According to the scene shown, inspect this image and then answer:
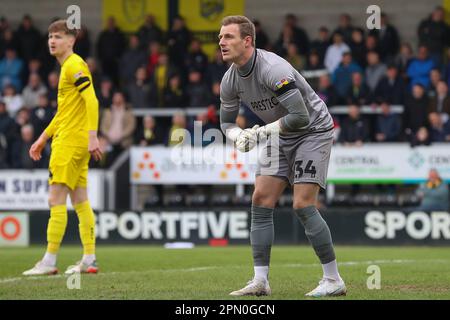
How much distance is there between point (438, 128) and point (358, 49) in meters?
2.81

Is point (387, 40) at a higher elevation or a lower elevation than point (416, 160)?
higher

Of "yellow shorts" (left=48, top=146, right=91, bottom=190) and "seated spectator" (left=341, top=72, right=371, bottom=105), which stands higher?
"seated spectator" (left=341, top=72, right=371, bottom=105)

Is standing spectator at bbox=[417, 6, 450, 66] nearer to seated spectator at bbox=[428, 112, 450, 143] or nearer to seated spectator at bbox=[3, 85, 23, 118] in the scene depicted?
seated spectator at bbox=[428, 112, 450, 143]

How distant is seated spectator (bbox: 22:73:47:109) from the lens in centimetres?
2323

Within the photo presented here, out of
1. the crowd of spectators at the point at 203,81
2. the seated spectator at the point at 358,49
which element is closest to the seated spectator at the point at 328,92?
the crowd of spectators at the point at 203,81

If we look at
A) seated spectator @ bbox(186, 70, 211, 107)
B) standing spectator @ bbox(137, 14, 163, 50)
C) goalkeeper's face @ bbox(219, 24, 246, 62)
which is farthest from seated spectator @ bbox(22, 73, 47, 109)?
goalkeeper's face @ bbox(219, 24, 246, 62)

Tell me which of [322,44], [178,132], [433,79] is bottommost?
[178,132]

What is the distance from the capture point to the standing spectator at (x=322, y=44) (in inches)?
870

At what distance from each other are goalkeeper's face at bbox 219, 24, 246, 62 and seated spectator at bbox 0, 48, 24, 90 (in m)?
15.9

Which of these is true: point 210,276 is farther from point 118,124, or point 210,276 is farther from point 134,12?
point 134,12

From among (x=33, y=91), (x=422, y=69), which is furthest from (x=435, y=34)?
(x=33, y=91)

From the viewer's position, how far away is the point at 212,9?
82.0ft

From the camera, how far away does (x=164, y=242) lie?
19.6 metres

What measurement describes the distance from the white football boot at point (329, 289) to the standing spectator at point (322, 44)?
1353cm
